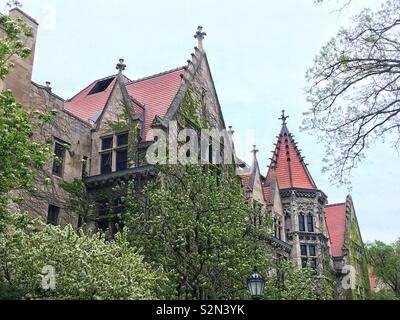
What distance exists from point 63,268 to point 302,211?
3099 centimetres

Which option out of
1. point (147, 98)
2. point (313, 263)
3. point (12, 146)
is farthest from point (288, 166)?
point (12, 146)

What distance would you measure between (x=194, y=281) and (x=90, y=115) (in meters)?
14.7

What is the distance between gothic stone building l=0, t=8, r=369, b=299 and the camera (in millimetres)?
25188

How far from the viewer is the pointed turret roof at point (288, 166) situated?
45312 mm

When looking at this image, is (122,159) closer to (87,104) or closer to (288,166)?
(87,104)

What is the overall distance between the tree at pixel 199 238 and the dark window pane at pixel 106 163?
532cm

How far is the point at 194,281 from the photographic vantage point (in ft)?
69.6

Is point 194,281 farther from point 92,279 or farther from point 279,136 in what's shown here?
point 279,136

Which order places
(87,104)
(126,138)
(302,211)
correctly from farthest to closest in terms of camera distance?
(302,211)
(87,104)
(126,138)

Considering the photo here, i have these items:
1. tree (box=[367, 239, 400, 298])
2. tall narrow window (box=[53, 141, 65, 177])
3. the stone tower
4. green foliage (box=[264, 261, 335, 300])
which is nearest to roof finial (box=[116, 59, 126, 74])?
tall narrow window (box=[53, 141, 65, 177])

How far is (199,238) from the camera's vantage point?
21.7m

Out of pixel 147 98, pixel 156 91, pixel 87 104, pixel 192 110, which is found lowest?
pixel 192 110
